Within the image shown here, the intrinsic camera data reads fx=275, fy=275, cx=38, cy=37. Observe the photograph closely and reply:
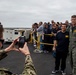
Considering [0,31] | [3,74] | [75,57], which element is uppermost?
[0,31]

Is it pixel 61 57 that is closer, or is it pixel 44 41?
pixel 61 57

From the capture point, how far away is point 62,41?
8.20 m

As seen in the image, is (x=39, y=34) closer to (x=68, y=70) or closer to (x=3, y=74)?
(x=68, y=70)

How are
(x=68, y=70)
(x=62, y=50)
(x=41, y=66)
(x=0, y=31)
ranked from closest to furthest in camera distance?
(x=0, y=31) < (x=62, y=50) < (x=68, y=70) < (x=41, y=66)

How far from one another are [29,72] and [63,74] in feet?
21.4

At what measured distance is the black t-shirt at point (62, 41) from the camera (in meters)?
8.13

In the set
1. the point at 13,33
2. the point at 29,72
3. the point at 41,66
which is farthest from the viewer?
the point at 13,33

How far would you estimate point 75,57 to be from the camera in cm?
706

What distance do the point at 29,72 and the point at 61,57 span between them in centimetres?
641

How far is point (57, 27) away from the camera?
14.1m

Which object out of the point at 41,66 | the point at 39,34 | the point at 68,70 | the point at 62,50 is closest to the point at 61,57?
the point at 62,50

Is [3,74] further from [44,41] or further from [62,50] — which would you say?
[44,41]

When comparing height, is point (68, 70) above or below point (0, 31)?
below

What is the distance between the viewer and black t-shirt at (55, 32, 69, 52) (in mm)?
8133
